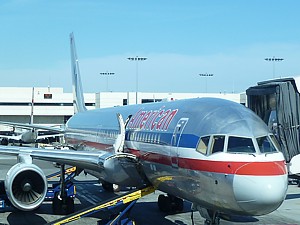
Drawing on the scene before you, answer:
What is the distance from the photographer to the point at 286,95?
1573 cm

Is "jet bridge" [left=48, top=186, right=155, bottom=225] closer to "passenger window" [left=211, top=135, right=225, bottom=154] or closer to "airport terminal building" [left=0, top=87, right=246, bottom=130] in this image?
"passenger window" [left=211, top=135, right=225, bottom=154]

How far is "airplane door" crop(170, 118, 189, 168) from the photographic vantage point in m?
11.8

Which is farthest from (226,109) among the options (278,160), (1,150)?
(1,150)

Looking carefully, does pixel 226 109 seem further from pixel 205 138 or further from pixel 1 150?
pixel 1 150

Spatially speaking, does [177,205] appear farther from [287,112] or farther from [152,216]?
[287,112]

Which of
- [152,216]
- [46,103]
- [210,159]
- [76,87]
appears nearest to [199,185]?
[210,159]

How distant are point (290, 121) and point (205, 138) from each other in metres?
6.19

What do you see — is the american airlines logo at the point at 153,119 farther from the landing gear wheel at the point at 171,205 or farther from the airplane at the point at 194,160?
the landing gear wheel at the point at 171,205

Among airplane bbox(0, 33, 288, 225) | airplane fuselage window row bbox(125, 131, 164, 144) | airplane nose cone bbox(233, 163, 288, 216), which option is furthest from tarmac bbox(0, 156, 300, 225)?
airplane nose cone bbox(233, 163, 288, 216)

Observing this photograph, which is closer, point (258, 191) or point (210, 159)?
point (258, 191)

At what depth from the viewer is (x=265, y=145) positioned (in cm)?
1025

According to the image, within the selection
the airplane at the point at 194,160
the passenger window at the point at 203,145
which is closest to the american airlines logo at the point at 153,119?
the airplane at the point at 194,160

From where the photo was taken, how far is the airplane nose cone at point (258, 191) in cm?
938

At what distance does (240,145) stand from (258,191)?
1.14m
